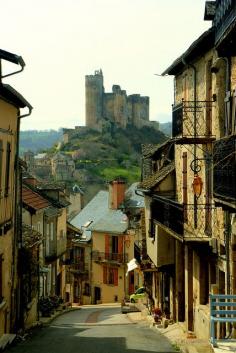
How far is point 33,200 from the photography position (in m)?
30.8

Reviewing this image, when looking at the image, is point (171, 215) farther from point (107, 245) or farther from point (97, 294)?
point (97, 294)

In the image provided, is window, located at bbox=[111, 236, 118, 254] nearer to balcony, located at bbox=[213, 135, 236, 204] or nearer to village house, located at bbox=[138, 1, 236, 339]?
village house, located at bbox=[138, 1, 236, 339]

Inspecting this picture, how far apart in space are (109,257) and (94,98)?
257 ft

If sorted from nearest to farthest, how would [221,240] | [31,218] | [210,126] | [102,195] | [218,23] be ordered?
[218,23] < [221,240] < [210,126] < [31,218] < [102,195]

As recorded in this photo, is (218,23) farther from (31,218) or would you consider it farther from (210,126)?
(31,218)

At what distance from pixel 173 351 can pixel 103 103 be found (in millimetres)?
113136

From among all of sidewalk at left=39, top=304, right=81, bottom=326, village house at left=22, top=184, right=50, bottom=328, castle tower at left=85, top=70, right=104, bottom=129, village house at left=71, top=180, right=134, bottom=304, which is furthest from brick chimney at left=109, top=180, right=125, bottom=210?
castle tower at left=85, top=70, right=104, bottom=129

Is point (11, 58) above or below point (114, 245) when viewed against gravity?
above

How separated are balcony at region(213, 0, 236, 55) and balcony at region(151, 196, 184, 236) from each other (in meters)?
7.34

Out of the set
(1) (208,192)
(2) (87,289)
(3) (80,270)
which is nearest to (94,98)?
(3) (80,270)

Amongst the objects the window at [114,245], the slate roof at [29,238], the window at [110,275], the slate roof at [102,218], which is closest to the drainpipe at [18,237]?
the slate roof at [29,238]

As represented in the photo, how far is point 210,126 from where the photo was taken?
1781 cm

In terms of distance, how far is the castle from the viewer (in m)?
125

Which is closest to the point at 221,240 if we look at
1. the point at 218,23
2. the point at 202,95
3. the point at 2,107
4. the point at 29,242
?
the point at 202,95
